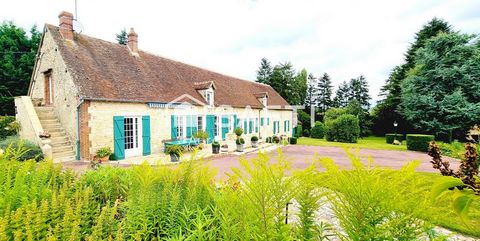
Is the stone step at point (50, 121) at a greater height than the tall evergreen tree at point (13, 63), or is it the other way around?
the tall evergreen tree at point (13, 63)

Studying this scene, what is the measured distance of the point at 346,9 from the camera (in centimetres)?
978

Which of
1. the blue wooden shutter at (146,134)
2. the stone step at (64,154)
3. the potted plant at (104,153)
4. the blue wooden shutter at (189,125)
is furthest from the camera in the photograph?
the blue wooden shutter at (189,125)

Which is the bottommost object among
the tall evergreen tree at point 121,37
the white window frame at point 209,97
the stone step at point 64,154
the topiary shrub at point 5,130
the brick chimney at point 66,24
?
the stone step at point 64,154

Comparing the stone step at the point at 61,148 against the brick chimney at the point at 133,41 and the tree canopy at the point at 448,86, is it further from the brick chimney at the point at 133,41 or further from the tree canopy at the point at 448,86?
the tree canopy at the point at 448,86

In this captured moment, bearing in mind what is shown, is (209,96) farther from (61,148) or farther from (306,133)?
(306,133)

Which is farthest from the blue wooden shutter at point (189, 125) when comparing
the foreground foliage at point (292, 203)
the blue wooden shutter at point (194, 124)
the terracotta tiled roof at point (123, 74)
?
the foreground foliage at point (292, 203)

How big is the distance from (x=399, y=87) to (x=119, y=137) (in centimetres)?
3810

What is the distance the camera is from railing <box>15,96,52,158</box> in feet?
35.8

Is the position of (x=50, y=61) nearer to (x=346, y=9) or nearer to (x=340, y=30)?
(x=346, y=9)

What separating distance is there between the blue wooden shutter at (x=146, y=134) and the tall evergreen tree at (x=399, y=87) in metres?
31.3

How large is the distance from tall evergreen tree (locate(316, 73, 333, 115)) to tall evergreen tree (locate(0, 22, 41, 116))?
5597 cm

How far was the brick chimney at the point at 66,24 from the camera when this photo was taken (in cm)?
1271

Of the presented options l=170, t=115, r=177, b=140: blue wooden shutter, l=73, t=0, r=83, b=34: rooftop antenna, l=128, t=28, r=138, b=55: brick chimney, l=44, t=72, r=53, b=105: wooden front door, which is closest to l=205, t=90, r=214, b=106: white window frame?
l=170, t=115, r=177, b=140: blue wooden shutter

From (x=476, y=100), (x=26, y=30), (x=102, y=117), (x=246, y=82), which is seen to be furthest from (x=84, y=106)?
(x=476, y=100)
